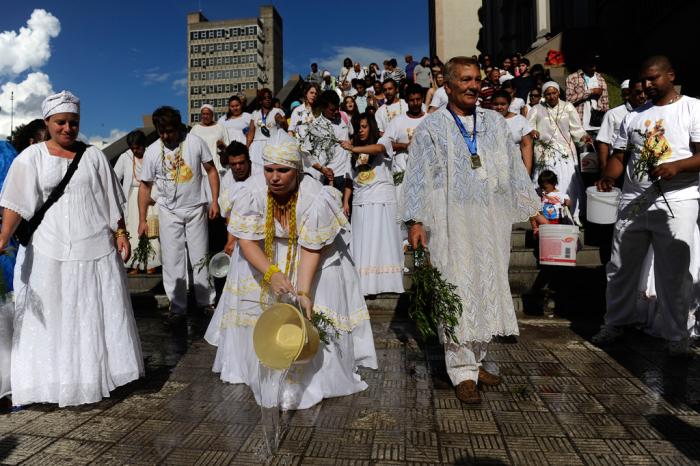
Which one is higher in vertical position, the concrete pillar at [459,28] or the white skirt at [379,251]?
the concrete pillar at [459,28]

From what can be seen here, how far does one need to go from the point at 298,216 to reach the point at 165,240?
3850 mm

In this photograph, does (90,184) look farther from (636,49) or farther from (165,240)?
(636,49)

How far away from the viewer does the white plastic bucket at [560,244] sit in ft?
23.8

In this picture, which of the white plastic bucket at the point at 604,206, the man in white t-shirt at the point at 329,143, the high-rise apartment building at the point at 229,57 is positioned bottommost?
the white plastic bucket at the point at 604,206

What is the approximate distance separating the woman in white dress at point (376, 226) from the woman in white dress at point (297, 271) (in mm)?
3297

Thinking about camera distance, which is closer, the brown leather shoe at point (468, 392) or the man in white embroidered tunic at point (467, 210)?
the brown leather shoe at point (468, 392)

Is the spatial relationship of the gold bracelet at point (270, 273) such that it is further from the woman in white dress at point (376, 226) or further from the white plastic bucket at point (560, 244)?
the white plastic bucket at point (560, 244)

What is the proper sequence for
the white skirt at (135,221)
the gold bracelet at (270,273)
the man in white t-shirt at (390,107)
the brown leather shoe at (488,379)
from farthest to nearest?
the man in white t-shirt at (390,107)
the white skirt at (135,221)
the brown leather shoe at (488,379)
the gold bracelet at (270,273)

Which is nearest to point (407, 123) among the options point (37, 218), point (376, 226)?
point (376, 226)

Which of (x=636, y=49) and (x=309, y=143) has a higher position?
(x=636, y=49)

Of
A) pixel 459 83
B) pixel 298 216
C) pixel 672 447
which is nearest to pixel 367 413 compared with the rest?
pixel 298 216

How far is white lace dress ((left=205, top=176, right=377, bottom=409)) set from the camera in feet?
13.9

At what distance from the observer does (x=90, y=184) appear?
4629mm

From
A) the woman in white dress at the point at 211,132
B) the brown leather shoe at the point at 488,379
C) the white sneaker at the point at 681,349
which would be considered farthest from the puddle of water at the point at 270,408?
the woman in white dress at the point at 211,132
